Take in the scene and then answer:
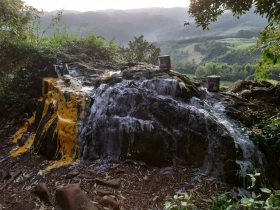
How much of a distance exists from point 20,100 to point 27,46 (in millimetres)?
1764

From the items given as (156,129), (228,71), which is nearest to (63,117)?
(156,129)

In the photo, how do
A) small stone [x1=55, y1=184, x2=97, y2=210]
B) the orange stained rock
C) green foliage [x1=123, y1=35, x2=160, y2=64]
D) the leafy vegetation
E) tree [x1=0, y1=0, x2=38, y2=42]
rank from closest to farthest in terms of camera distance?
1. small stone [x1=55, y1=184, x2=97, y2=210]
2. the orange stained rock
3. the leafy vegetation
4. tree [x1=0, y1=0, x2=38, y2=42]
5. green foliage [x1=123, y1=35, x2=160, y2=64]

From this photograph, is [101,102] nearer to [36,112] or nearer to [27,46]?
Result: [36,112]

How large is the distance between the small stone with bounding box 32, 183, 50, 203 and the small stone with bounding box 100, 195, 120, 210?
914 millimetres

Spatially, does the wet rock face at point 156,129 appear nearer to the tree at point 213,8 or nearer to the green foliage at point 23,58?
the tree at point 213,8

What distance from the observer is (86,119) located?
24.1 ft

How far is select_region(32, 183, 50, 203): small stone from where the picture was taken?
5.48m

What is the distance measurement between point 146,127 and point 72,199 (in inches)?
85.4

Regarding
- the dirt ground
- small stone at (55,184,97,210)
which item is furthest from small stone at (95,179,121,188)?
small stone at (55,184,97,210)

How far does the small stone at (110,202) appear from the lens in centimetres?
516

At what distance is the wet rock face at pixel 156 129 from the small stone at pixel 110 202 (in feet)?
4.33

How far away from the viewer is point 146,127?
661 cm

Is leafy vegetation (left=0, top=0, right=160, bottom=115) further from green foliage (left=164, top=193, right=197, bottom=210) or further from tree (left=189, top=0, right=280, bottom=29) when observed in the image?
green foliage (left=164, top=193, right=197, bottom=210)

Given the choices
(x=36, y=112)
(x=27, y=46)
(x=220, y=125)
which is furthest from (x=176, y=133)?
(x=27, y=46)
